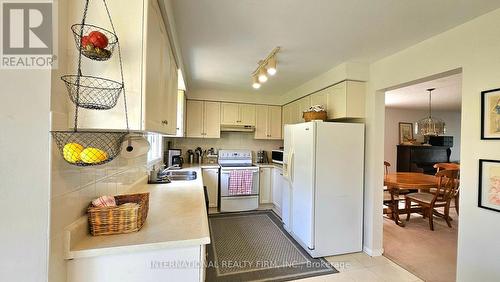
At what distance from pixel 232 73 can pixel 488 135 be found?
2626 millimetres

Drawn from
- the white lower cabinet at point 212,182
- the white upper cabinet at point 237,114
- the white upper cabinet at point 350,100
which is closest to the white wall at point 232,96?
the white upper cabinet at point 237,114

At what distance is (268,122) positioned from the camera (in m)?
4.35

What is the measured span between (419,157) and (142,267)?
6.76m

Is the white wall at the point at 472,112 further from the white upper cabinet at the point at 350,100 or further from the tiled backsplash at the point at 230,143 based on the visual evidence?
the tiled backsplash at the point at 230,143

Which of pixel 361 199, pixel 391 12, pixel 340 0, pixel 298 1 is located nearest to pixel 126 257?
pixel 298 1

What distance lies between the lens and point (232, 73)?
3018mm

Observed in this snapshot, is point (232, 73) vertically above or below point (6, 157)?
above

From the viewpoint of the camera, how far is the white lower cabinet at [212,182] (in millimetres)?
3709

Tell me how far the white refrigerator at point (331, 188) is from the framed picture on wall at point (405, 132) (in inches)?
168

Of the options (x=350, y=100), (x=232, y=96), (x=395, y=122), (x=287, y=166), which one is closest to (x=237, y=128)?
(x=232, y=96)

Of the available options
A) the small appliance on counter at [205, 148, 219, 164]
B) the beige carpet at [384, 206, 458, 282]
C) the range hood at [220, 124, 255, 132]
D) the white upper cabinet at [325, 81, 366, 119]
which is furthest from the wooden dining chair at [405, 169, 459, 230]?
the small appliance on counter at [205, 148, 219, 164]

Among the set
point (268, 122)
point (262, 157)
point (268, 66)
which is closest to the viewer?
point (268, 66)

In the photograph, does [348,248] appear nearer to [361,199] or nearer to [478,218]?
[361,199]

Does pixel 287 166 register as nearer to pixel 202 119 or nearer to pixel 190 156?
pixel 202 119
